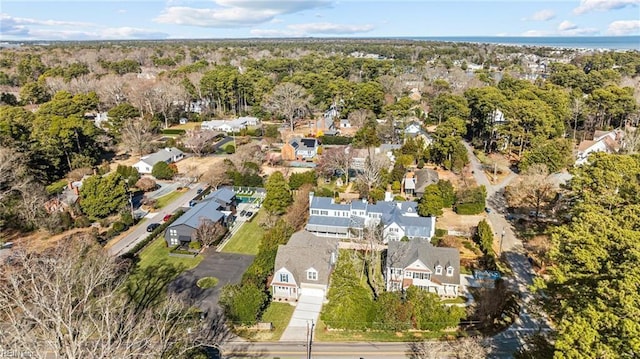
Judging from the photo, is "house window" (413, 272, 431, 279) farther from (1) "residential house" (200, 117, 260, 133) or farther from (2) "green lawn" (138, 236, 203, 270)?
(1) "residential house" (200, 117, 260, 133)

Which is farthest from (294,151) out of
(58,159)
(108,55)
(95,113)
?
(108,55)

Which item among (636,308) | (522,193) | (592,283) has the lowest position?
(522,193)

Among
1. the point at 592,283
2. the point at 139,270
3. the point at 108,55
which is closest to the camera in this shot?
the point at 592,283

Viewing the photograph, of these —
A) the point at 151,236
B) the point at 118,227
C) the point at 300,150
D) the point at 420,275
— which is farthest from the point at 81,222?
the point at 300,150

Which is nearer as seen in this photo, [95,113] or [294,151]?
[294,151]

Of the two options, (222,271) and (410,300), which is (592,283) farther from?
(222,271)

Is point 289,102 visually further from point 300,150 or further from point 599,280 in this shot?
point 599,280

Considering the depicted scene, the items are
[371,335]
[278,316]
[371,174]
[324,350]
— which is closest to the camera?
[324,350]
